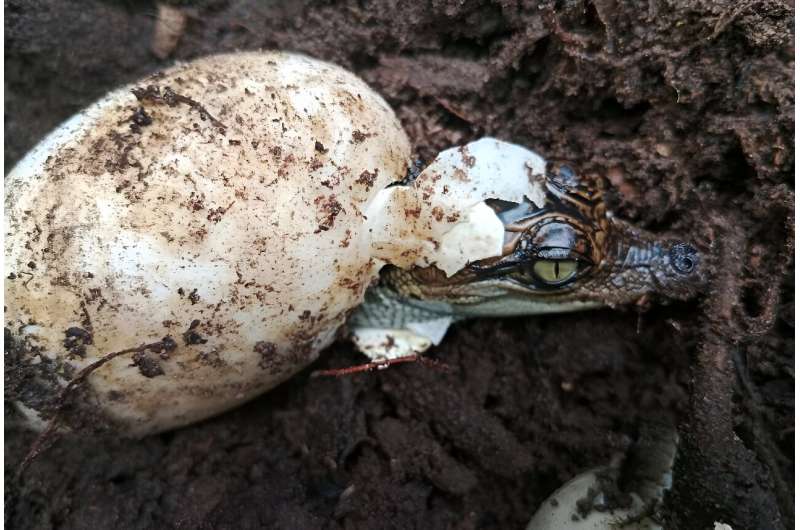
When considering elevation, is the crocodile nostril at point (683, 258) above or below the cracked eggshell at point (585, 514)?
above

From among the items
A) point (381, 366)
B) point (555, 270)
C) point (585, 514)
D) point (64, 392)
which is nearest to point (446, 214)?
point (555, 270)

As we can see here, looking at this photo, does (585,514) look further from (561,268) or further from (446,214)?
(446,214)

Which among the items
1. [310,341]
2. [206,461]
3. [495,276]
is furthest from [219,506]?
[495,276]

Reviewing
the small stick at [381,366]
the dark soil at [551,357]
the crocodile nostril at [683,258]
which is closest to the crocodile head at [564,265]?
the crocodile nostril at [683,258]

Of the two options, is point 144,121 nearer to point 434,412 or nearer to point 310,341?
point 310,341

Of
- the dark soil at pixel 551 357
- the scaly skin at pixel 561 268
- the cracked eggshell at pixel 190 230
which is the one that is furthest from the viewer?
the scaly skin at pixel 561 268

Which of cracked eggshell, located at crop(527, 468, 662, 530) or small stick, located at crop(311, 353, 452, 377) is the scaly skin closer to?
small stick, located at crop(311, 353, 452, 377)

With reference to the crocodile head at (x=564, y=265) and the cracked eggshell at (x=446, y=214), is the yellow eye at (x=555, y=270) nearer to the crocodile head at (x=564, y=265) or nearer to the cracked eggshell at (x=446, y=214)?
the crocodile head at (x=564, y=265)
